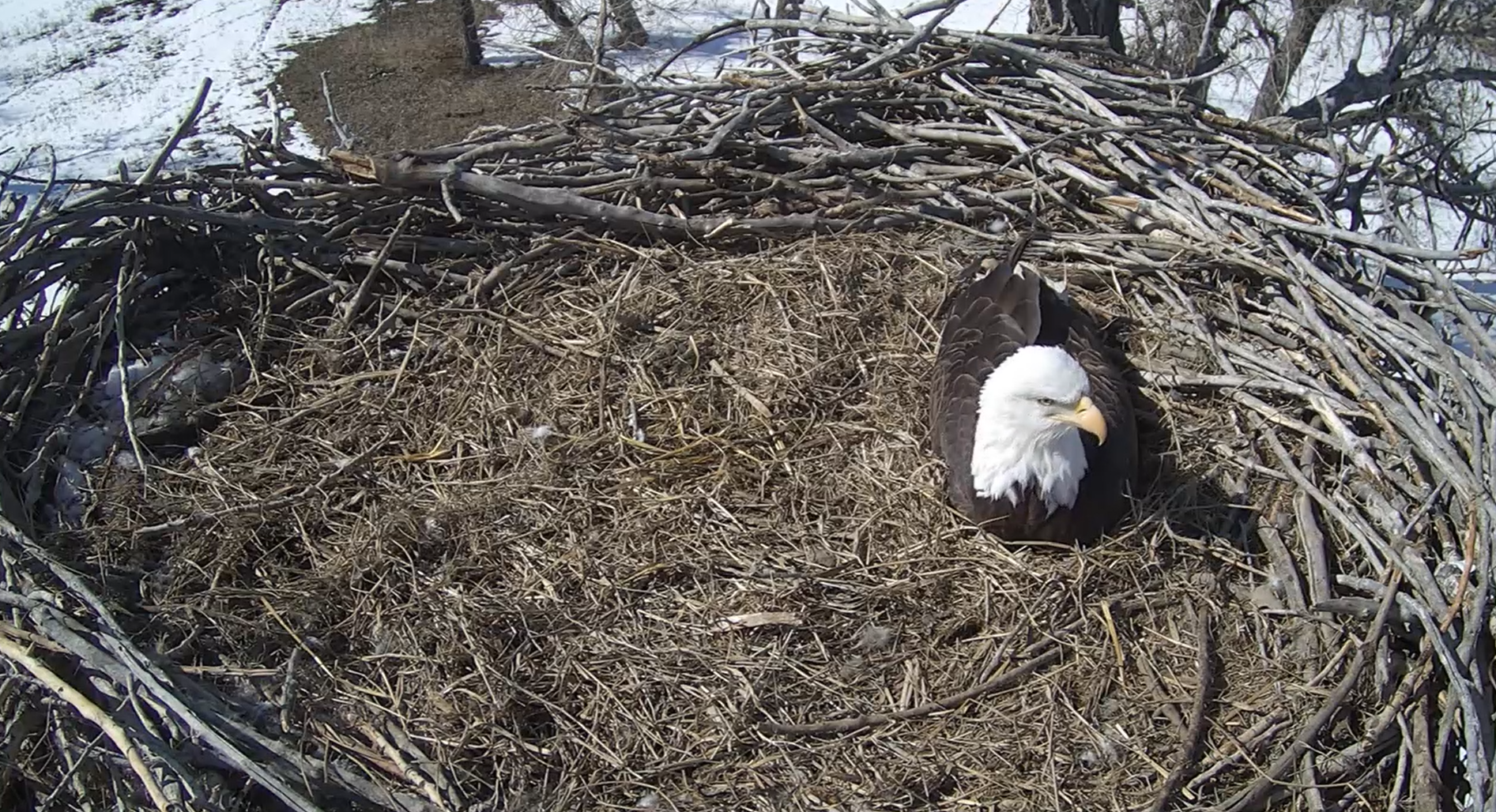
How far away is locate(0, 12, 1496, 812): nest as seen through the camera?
Result: 2.71 m

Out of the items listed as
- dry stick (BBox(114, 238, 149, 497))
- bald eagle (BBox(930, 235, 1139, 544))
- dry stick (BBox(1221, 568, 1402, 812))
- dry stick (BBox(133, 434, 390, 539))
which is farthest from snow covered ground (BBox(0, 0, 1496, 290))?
dry stick (BBox(1221, 568, 1402, 812))

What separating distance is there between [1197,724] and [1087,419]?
0.82 m

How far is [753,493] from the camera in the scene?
3365 mm

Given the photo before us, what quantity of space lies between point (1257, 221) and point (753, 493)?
2.05m

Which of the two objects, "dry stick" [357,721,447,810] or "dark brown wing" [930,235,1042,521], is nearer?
"dry stick" [357,721,447,810]

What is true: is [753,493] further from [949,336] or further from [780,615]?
[949,336]

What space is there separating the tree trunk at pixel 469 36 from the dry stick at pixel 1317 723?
31.7ft

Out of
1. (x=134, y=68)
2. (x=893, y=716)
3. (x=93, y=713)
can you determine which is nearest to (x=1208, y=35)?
(x=893, y=716)

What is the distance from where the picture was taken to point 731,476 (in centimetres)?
341

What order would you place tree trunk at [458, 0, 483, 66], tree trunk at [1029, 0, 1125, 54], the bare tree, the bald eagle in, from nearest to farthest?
the bald eagle, tree trunk at [1029, 0, 1125, 54], the bare tree, tree trunk at [458, 0, 483, 66]

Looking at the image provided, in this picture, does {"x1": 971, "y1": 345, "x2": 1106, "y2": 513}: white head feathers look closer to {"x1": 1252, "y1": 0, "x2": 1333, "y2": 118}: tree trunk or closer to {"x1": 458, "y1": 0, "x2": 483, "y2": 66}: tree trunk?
{"x1": 1252, "y1": 0, "x2": 1333, "y2": 118}: tree trunk

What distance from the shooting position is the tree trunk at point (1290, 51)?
6711 millimetres

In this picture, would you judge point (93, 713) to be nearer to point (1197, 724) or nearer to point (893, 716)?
point (893, 716)

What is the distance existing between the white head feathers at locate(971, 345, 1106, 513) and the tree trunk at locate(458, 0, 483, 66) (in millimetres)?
8779
